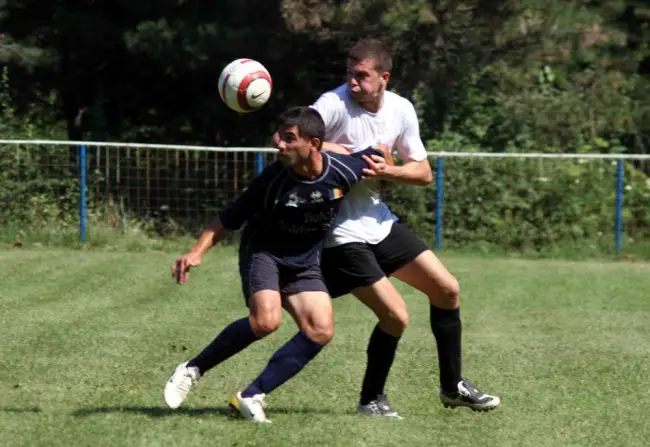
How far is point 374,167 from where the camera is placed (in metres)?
5.86

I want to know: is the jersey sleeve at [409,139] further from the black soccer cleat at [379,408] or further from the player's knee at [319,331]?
the black soccer cleat at [379,408]

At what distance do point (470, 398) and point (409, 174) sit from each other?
127 centimetres

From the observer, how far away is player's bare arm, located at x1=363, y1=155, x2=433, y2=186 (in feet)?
19.3

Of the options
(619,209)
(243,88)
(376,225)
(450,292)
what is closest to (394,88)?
(619,209)

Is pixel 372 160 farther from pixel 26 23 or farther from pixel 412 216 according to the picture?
pixel 26 23

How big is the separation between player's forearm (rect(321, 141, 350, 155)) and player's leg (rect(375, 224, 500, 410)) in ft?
1.63

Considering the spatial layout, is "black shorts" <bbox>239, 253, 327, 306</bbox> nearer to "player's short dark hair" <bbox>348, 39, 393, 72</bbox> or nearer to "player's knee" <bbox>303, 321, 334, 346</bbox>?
"player's knee" <bbox>303, 321, 334, 346</bbox>

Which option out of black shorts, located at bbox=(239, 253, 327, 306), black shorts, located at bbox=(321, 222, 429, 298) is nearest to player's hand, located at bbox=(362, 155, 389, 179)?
black shorts, located at bbox=(321, 222, 429, 298)

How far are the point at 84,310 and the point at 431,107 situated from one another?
9514mm

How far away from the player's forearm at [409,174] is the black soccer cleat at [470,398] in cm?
112

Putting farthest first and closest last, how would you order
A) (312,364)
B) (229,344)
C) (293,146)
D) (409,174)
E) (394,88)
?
(394,88), (312,364), (409,174), (229,344), (293,146)

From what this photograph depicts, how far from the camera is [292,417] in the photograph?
622 centimetres

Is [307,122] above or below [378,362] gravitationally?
above

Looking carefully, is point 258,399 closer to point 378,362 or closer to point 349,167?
point 378,362
